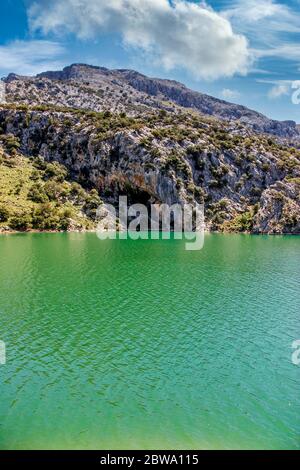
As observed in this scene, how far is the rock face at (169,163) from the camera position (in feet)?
487

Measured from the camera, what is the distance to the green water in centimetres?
2059

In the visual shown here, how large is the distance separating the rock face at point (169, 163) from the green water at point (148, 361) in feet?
292

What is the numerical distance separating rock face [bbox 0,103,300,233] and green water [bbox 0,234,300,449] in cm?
8907

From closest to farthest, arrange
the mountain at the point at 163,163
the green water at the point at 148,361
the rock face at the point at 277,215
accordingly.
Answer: the green water at the point at 148,361
the rock face at the point at 277,215
the mountain at the point at 163,163

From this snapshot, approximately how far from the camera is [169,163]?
153 m

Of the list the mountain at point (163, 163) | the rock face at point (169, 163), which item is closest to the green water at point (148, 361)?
the mountain at point (163, 163)

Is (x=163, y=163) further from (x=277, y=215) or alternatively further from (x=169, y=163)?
(x=277, y=215)

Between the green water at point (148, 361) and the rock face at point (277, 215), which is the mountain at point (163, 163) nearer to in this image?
the rock face at point (277, 215)

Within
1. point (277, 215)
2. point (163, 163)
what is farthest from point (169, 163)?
point (277, 215)

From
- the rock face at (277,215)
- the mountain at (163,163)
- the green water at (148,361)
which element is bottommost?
the green water at (148,361)

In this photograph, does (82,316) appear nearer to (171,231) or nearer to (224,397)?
(224,397)

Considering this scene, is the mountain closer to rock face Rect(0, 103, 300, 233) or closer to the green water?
rock face Rect(0, 103, 300, 233)

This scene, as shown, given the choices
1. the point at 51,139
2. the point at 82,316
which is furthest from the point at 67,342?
the point at 51,139

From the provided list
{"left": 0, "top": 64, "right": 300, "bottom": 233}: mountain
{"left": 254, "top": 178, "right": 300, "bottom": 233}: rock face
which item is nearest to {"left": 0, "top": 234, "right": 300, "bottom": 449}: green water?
{"left": 254, "top": 178, "right": 300, "bottom": 233}: rock face
